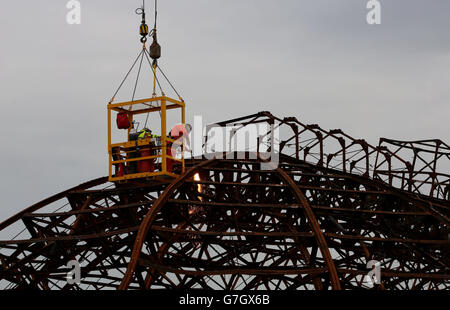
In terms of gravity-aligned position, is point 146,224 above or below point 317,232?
above

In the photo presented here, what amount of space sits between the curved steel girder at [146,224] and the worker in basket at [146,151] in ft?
4.00

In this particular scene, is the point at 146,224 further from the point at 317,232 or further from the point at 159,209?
the point at 317,232

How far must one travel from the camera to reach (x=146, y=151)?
129 feet

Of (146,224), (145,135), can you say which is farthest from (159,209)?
(145,135)

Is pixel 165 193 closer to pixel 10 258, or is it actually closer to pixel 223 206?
pixel 223 206

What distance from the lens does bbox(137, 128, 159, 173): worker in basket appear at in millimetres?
39250

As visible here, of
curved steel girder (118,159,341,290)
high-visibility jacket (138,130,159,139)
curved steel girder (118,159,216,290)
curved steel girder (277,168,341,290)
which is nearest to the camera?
curved steel girder (118,159,216,290)

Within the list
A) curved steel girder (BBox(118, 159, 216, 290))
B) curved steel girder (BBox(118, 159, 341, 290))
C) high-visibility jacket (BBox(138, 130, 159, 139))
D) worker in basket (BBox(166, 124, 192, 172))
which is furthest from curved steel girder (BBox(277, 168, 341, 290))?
high-visibility jacket (BBox(138, 130, 159, 139))

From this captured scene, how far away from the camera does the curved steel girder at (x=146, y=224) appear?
3509 centimetres

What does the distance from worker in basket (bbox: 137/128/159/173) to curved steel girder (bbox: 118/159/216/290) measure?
1.22 m

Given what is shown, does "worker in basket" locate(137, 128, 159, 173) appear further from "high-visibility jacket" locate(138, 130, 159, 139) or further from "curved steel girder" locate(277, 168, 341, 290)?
"curved steel girder" locate(277, 168, 341, 290)

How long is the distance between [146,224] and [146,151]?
3566 mm
